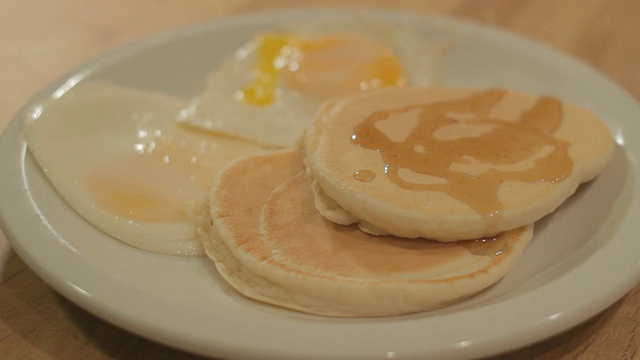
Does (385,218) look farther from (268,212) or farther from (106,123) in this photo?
(106,123)

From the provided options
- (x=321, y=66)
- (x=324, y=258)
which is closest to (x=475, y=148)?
(x=324, y=258)

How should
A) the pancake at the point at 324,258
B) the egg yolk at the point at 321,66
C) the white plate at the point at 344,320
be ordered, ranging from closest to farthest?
the white plate at the point at 344,320 → the pancake at the point at 324,258 → the egg yolk at the point at 321,66

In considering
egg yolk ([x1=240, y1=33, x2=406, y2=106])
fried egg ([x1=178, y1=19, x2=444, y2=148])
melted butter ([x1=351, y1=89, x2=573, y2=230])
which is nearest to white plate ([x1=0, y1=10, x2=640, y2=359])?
melted butter ([x1=351, y1=89, x2=573, y2=230])

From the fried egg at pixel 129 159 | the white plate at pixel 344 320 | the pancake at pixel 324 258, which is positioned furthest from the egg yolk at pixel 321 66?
the pancake at pixel 324 258

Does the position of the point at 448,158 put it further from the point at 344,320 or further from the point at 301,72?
the point at 301,72

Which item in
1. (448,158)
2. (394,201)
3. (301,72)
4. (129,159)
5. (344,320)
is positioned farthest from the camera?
(301,72)

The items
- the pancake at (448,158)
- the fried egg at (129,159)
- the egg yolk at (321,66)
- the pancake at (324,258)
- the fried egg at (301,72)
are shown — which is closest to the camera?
the pancake at (324,258)

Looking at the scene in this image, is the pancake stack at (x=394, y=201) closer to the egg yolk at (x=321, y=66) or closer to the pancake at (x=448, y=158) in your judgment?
the pancake at (x=448, y=158)
